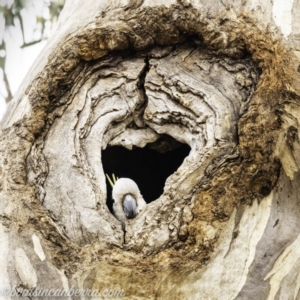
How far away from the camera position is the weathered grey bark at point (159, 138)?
1547 millimetres

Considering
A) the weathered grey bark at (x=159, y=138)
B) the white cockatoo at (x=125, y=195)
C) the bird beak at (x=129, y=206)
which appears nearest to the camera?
the weathered grey bark at (x=159, y=138)

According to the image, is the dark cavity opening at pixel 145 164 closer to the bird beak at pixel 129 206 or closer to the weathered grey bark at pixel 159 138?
the bird beak at pixel 129 206

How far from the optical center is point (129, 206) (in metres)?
2.27

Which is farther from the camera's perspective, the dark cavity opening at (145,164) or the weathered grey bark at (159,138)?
the dark cavity opening at (145,164)

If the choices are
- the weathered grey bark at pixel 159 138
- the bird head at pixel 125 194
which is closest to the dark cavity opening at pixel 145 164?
the bird head at pixel 125 194

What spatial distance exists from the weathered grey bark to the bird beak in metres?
0.34

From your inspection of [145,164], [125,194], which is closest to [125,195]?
[125,194]

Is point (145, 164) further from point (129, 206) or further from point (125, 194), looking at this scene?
point (129, 206)

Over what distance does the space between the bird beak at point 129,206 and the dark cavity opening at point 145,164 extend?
16 cm

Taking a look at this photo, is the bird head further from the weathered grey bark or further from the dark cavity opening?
the weathered grey bark

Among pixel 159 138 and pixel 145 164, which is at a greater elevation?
pixel 159 138

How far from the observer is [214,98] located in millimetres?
1775

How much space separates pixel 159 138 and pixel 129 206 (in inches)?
14.6

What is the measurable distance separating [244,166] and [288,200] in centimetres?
16
